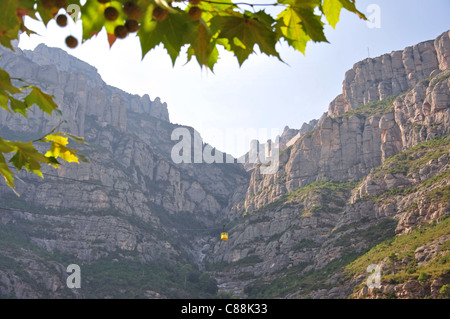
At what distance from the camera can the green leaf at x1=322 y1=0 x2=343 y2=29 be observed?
5.97ft

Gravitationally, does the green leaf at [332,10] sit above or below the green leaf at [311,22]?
above

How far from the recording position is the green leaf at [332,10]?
1.82 metres

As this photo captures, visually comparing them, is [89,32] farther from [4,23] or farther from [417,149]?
[417,149]

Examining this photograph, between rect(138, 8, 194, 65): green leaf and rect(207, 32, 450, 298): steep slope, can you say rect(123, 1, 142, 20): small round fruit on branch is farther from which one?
rect(207, 32, 450, 298): steep slope

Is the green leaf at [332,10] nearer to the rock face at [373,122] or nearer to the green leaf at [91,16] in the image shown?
the green leaf at [91,16]

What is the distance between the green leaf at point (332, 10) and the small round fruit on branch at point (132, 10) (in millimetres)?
901

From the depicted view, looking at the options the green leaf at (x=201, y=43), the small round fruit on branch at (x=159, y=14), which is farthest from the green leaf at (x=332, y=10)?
the small round fruit on branch at (x=159, y=14)

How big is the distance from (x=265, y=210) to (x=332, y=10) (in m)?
79.0

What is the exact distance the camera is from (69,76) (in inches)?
4028

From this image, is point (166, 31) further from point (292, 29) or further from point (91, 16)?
point (292, 29)

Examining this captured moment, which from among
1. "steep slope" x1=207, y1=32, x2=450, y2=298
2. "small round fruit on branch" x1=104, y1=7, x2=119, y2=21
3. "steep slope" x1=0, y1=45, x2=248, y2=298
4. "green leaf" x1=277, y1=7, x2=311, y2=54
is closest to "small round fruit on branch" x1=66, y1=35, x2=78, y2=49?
"small round fruit on branch" x1=104, y1=7, x2=119, y2=21

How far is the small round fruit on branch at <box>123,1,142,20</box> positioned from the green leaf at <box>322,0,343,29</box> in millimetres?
901
